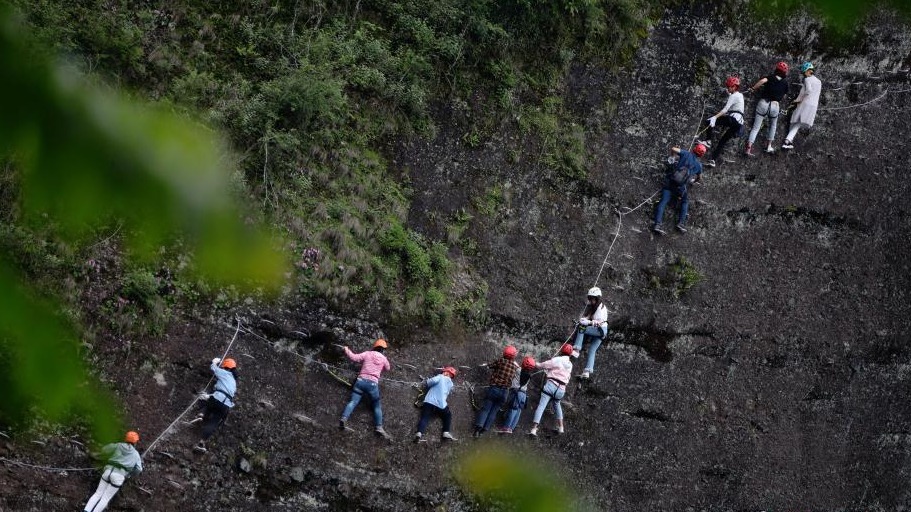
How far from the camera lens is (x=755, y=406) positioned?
2033 cm

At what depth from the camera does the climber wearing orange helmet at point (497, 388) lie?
1745 centimetres

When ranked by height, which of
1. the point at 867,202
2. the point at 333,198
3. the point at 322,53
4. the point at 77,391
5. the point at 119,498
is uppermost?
the point at 867,202

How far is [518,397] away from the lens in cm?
1773

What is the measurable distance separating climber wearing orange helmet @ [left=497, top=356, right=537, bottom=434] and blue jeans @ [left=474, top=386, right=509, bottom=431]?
28 cm

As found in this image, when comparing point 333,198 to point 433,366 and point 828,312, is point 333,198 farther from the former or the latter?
point 828,312

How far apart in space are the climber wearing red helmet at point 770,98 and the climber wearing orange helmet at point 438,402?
311 inches

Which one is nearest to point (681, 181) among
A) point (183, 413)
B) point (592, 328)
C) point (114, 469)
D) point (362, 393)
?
point (592, 328)

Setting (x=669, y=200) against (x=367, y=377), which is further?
(x=669, y=200)

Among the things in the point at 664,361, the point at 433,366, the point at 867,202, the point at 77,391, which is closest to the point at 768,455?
the point at 664,361

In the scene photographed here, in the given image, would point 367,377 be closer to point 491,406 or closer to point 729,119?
point 491,406

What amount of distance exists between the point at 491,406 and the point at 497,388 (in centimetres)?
38

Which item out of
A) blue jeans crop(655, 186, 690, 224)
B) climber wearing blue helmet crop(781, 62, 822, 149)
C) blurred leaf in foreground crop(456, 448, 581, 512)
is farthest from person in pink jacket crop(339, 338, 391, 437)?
climber wearing blue helmet crop(781, 62, 822, 149)

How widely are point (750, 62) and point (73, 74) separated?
12558 millimetres

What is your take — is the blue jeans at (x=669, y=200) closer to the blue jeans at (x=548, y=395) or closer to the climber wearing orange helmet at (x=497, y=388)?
the blue jeans at (x=548, y=395)
